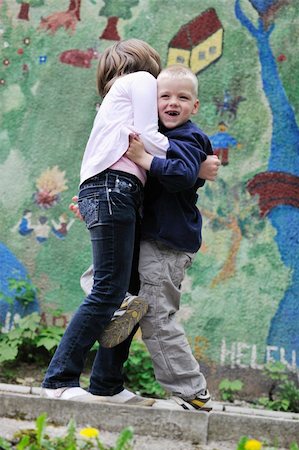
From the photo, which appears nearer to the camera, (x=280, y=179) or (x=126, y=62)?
(x=126, y=62)

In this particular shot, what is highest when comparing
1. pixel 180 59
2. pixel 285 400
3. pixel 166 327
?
pixel 180 59

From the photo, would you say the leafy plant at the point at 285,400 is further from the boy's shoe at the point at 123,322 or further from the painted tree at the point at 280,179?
the boy's shoe at the point at 123,322

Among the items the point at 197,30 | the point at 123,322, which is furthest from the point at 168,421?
the point at 197,30

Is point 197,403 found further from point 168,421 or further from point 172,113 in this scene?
point 172,113

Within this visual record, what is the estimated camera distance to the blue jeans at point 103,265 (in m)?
3.38

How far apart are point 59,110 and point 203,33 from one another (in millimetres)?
1185

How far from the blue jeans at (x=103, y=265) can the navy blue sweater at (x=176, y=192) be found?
0.12 m

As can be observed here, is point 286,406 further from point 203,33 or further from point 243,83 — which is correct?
point 203,33

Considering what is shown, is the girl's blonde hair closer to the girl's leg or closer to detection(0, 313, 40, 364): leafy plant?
the girl's leg

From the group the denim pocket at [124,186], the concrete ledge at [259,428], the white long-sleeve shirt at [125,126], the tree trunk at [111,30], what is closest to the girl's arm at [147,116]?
the white long-sleeve shirt at [125,126]

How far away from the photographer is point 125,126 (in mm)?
3486

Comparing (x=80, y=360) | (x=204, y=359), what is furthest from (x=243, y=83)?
(x=80, y=360)

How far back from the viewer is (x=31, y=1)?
5918mm

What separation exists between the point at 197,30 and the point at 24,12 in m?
1.30
